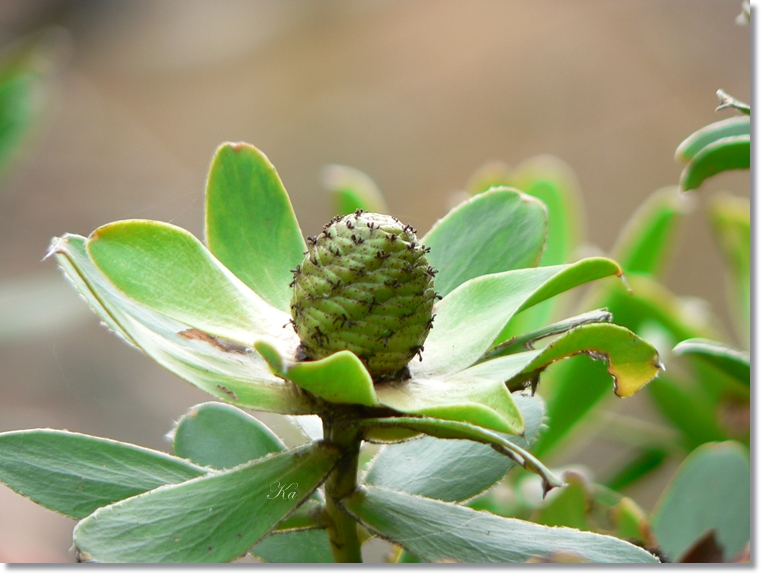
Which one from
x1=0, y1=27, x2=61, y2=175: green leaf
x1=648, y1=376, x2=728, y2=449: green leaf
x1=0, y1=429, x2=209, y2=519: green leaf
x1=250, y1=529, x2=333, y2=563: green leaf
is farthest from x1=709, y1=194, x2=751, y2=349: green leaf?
x1=0, y1=27, x2=61, y2=175: green leaf

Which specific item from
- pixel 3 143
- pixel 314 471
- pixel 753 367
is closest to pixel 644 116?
pixel 3 143

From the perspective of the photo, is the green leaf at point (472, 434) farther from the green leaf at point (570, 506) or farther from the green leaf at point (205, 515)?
the green leaf at point (570, 506)

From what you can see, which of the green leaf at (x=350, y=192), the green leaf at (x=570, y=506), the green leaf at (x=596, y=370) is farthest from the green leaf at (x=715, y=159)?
the green leaf at (x=350, y=192)

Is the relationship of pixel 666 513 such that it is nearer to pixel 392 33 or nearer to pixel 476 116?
pixel 476 116

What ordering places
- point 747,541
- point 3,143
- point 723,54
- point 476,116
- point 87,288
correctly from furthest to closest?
point 476,116
point 723,54
point 3,143
point 747,541
point 87,288

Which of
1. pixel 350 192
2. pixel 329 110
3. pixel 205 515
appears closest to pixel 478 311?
pixel 205 515

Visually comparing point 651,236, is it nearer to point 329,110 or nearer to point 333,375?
point 333,375
